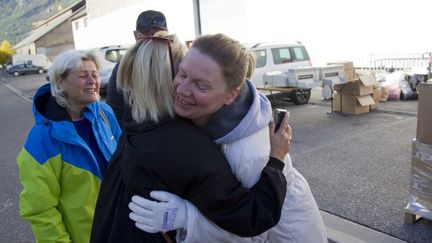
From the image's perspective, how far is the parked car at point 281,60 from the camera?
10.5 meters

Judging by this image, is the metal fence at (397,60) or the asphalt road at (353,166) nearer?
the asphalt road at (353,166)

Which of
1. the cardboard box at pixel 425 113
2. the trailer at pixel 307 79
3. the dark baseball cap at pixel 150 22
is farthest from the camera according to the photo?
the trailer at pixel 307 79

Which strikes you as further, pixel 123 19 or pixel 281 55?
pixel 123 19

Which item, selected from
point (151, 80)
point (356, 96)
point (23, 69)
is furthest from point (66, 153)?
point (23, 69)

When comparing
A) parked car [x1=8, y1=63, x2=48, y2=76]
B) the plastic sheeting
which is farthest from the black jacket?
parked car [x1=8, y1=63, x2=48, y2=76]

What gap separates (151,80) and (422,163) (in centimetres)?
287

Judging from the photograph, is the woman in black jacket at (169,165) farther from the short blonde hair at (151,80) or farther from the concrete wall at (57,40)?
the concrete wall at (57,40)

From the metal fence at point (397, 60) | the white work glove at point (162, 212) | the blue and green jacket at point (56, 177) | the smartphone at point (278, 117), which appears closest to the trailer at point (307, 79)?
the metal fence at point (397, 60)

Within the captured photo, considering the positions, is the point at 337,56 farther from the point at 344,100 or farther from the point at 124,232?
the point at 124,232

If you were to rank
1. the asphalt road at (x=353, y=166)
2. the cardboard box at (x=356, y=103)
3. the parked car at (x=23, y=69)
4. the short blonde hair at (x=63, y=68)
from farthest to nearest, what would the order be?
the parked car at (x=23, y=69) < the cardboard box at (x=356, y=103) < the asphalt road at (x=353, y=166) < the short blonde hair at (x=63, y=68)

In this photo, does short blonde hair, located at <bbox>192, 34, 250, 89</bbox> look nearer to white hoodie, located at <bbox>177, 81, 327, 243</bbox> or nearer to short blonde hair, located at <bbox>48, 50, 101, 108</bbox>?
white hoodie, located at <bbox>177, 81, 327, 243</bbox>

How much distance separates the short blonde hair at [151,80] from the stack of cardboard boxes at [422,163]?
253 centimetres

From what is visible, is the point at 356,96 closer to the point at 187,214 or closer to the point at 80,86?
the point at 80,86

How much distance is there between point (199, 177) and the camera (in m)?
1.26
